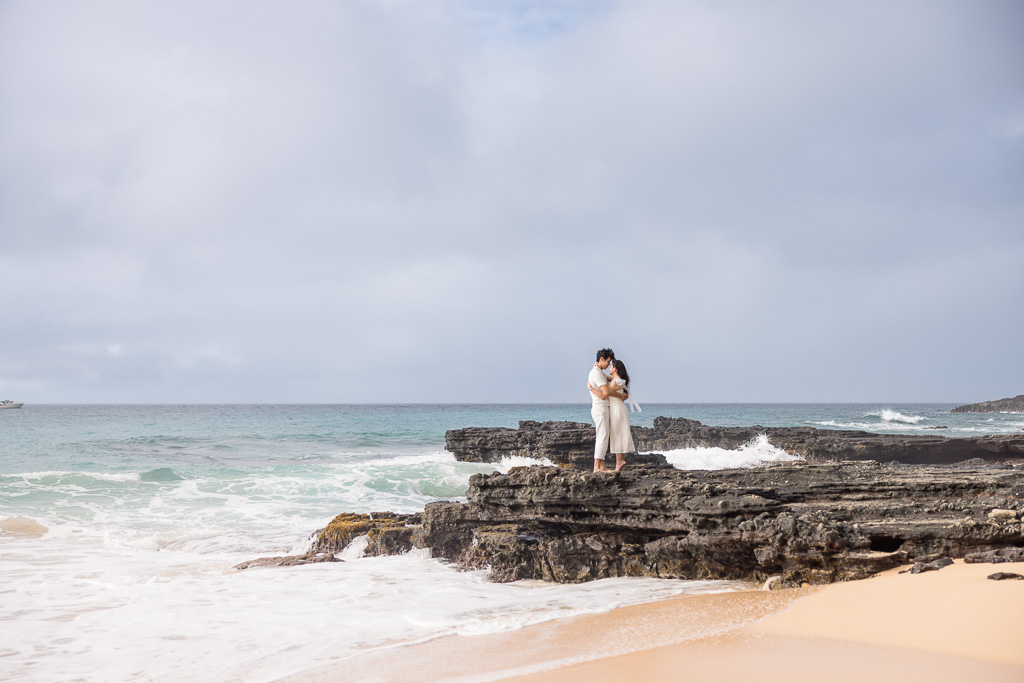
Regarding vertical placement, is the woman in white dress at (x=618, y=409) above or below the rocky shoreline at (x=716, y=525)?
above

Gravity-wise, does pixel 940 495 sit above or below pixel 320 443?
above

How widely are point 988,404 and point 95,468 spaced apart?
109 metres

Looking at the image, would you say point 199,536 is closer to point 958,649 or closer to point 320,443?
point 958,649

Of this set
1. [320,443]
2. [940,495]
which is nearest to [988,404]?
[320,443]

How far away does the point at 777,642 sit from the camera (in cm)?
409

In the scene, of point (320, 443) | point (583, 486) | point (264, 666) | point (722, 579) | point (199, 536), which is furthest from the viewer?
point (320, 443)

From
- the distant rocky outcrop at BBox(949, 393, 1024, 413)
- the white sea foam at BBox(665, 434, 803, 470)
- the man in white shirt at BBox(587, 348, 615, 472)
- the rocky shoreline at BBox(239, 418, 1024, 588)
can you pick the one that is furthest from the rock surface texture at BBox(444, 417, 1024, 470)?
the distant rocky outcrop at BBox(949, 393, 1024, 413)

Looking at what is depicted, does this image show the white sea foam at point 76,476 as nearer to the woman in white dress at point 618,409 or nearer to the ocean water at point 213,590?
the ocean water at point 213,590

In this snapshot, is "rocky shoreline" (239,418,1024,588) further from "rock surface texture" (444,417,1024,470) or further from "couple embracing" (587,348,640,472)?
"rock surface texture" (444,417,1024,470)

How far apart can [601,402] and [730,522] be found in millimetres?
2608

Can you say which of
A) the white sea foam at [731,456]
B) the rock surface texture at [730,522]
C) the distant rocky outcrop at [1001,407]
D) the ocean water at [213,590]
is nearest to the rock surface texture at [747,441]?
the white sea foam at [731,456]

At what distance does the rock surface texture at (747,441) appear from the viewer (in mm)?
17766

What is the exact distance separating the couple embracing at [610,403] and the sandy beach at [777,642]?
117 inches

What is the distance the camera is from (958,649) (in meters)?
3.68
